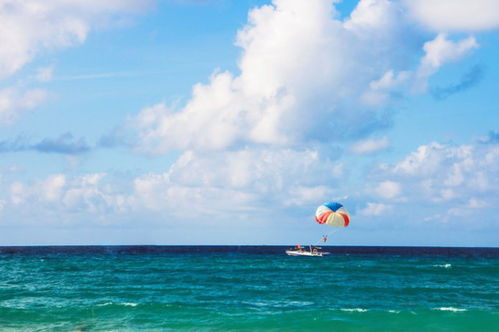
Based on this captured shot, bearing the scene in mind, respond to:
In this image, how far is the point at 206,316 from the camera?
29750mm

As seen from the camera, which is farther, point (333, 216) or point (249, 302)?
point (333, 216)

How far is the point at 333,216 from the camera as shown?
45000 mm

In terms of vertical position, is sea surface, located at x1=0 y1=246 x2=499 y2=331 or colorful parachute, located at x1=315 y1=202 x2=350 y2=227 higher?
colorful parachute, located at x1=315 y1=202 x2=350 y2=227

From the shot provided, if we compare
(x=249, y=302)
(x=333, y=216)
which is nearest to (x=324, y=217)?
(x=333, y=216)

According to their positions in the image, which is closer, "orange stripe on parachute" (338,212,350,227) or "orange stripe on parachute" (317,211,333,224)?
"orange stripe on parachute" (317,211,333,224)

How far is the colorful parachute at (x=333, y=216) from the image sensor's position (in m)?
44.8

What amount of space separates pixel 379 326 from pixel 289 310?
6311mm

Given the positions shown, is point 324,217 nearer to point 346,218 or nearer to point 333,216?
point 333,216

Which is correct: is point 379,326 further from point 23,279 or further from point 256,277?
point 23,279

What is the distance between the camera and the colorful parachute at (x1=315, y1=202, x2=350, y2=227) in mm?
44844

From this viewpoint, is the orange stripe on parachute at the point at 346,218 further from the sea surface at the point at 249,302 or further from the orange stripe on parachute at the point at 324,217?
the sea surface at the point at 249,302

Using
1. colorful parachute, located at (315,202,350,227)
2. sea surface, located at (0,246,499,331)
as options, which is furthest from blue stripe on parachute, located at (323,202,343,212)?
sea surface, located at (0,246,499,331)

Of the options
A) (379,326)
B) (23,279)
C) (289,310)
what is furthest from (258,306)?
(23,279)

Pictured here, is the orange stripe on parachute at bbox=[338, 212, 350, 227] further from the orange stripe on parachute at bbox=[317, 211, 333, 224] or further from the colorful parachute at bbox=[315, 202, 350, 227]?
the orange stripe on parachute at bbox=[317, 211, 333, 224]
